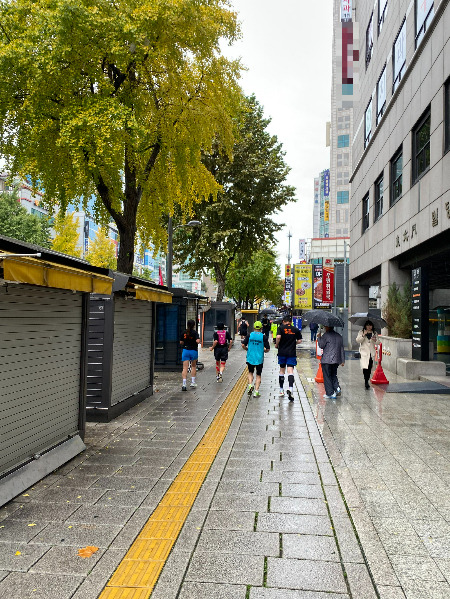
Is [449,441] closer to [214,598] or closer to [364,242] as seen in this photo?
[214,598]

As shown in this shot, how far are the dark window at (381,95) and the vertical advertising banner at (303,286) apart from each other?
1039 centimetres

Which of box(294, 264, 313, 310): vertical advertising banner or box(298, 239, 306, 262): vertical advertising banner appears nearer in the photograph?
box(294, 264, 313, 310): vertical advertising banner

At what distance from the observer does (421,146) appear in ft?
47.5

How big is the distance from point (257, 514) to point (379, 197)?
59.9ft

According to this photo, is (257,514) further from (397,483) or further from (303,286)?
(303,286)

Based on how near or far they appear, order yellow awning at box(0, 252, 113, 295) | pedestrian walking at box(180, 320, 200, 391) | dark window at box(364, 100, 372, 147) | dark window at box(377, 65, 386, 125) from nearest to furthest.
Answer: yellow awning at box(0, 252, 113, 295) → pedestrian walking at box(180, 320, 200, 391) → dark window at box(377, 65, 386, 125) → dark window at box(364, 100, 372, 147)

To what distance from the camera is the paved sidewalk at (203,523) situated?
319 cm

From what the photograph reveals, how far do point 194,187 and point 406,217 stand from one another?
6596mm

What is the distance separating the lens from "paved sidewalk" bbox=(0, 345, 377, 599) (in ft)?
10.5

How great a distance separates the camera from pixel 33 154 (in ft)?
39.3

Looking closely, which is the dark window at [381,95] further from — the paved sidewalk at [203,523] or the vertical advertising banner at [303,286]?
the paved sidewalk at [203,523]

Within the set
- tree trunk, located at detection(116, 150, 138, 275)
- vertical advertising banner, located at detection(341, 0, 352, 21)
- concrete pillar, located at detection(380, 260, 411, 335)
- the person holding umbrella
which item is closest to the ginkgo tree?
tree trunk, located at detection(116, 150, 138, 275)

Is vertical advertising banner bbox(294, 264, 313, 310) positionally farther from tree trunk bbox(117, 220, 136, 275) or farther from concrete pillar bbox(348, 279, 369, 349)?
tree trunk bbox(117, 220, 136, 275)

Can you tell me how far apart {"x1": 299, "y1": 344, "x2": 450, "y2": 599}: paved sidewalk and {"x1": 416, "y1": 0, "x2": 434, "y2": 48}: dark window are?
10464 mm
